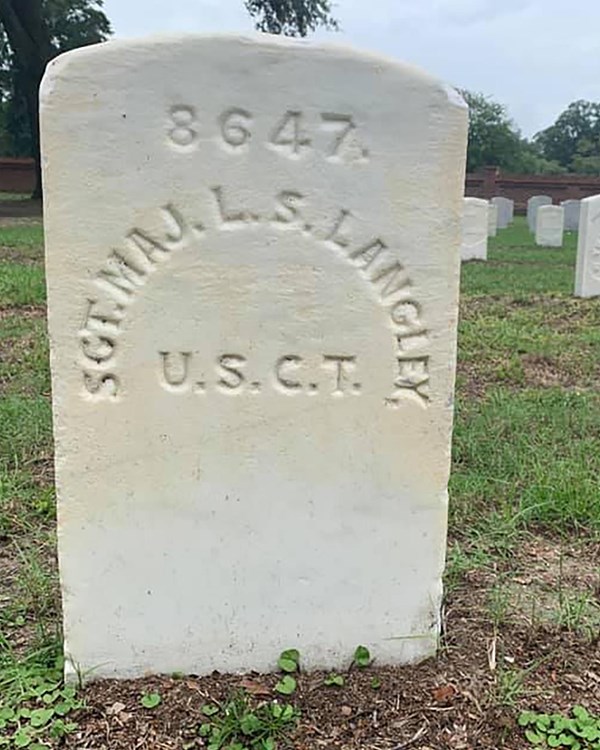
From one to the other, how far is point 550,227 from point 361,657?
16108 mm

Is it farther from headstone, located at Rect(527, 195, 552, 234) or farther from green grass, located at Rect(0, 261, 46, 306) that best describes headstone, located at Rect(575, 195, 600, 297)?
headstone, located at Rect(527, 195, 552, 234)

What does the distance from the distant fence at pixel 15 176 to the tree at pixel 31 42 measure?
1.22 m

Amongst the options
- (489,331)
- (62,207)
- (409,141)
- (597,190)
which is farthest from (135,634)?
(597,190)

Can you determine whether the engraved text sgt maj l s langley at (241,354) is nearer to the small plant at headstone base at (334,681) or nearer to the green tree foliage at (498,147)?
the small plant at headstone base at (334,681)

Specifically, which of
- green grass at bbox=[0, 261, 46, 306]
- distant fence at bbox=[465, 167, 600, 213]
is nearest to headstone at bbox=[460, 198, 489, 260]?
green grass at bbox=[0, 261, 46, 306]

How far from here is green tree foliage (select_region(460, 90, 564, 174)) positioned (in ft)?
158

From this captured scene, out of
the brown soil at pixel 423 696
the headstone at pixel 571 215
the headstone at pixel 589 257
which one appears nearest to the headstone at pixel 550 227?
the headstone at pixel 571 215

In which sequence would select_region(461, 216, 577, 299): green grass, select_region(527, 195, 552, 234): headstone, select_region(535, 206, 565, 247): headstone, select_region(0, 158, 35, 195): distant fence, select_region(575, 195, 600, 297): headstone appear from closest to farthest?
select_region(575, 195, 600, 297): headstone, select_region(461, 216, 577, 299): green grass, select_region(535, 206, 565, 247): headstone, select_region(527, 195, 552, 234): headstone, select_region(0, 158, 35, 195): distant fence

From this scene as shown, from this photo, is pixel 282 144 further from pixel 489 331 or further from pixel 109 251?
pixel 489 331

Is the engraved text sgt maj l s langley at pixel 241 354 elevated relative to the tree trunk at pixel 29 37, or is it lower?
lower

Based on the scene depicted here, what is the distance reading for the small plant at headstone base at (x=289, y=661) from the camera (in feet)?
6.32

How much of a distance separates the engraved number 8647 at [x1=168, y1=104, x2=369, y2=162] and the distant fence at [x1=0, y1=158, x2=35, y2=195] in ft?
110

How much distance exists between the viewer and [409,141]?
171cm

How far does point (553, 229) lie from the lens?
1691 cm
